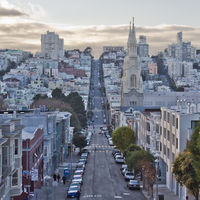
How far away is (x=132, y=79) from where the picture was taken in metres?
118

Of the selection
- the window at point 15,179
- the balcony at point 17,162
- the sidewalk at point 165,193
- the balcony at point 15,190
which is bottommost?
the sidewalk at point 165,193

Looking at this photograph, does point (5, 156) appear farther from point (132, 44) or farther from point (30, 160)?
point (132, 44)

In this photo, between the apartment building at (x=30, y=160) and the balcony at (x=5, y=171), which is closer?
the balcony at (x=5, y=171)

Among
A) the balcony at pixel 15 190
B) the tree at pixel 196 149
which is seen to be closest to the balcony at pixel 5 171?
the balcony at pixel 15 190

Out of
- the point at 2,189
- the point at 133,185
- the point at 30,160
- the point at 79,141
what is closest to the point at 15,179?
the point at 2,189

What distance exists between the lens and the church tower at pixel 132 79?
381 ft

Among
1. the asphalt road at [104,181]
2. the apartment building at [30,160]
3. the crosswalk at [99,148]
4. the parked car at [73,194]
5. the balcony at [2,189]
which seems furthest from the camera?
the crosswalk at [99,148]

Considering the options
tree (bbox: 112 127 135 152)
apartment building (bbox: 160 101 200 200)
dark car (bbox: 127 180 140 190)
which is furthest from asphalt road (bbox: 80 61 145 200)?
apartment building (bbox: 160 101 200 200)

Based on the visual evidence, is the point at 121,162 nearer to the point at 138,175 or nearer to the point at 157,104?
the point at 138,175

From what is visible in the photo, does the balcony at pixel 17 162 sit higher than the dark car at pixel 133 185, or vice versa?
the balcony at pixel 17 162

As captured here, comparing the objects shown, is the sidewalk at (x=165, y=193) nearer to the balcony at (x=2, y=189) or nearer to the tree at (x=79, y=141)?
the balcony at (x=2, y=189)

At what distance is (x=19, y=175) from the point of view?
28.7 metres

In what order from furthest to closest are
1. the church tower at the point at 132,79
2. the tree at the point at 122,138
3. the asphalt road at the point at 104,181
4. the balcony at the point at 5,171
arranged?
1. the church tower at the point at 132,79
2. the tree at the point at 122,138
3. the asphalt road at the point at 104,181
4. the balcony at the point at 5,171

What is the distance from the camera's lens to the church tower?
116188mm
